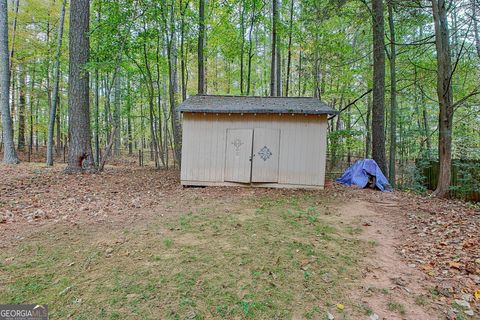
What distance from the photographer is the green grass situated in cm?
238

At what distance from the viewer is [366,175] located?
7867 mm

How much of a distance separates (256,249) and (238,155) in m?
4.23

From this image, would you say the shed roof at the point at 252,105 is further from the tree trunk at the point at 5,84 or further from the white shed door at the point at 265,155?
the tree trunk at the point at 5,84

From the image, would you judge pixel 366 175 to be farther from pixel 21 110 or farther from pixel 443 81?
pixel 21 110

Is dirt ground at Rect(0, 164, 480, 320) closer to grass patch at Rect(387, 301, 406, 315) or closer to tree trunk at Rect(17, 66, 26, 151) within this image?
grass patch at Rect(387, 301, 406, 315)

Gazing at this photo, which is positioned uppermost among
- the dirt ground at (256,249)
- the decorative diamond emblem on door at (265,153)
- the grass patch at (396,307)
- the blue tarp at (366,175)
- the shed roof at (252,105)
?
the shed roof at (252,105)

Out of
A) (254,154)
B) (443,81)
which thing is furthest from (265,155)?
(443,81)

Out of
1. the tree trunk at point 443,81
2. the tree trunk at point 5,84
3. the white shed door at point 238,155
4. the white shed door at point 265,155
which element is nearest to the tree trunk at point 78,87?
the tree trunk at point 5,84

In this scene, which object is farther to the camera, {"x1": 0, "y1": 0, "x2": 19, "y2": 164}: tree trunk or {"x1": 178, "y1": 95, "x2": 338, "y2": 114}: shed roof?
{"x1": 0, "y1": 0, "x2": 19, "y2": 164}: tree trunk

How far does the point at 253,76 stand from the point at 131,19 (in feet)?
35.6

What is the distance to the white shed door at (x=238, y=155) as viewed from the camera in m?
7.42

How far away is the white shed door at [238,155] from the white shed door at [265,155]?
167 mm

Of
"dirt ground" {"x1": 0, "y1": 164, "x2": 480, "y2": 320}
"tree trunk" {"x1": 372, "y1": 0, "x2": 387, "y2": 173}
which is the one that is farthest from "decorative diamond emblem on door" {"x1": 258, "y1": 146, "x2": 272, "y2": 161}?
"tree trunk" {"x1": 372, "y1": 0, "x2": 387, "y2": 173}

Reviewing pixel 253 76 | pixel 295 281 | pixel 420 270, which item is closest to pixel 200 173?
pixel 295 281
